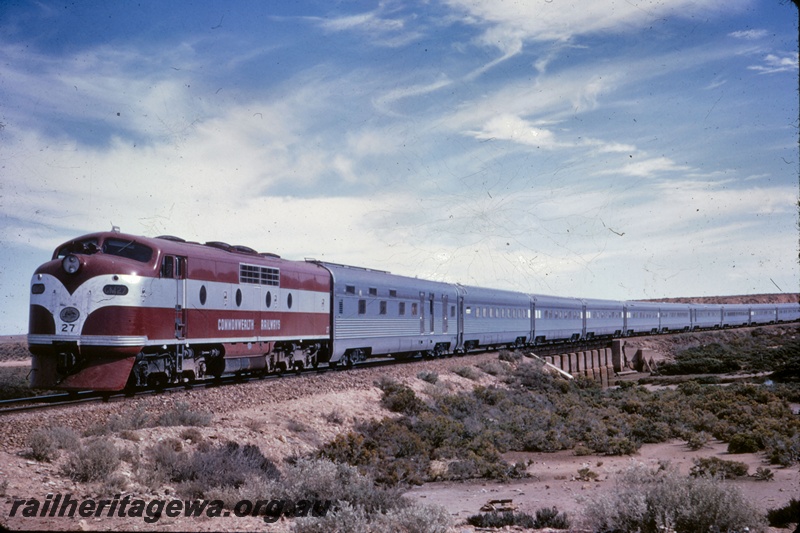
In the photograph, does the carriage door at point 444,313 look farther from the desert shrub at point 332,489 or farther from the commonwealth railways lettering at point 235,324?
the desert shrub at point 332,489

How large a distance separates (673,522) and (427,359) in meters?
22.0

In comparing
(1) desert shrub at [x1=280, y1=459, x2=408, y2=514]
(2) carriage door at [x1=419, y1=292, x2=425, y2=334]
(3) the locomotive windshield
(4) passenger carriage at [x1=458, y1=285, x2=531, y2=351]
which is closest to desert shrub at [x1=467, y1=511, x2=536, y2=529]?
(1) desert shrub at [x1=280, y1=459, x2=408, y2=514]

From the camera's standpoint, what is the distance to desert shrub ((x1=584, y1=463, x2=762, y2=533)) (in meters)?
9.21

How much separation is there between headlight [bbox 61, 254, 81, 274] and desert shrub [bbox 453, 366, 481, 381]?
60.4 ft

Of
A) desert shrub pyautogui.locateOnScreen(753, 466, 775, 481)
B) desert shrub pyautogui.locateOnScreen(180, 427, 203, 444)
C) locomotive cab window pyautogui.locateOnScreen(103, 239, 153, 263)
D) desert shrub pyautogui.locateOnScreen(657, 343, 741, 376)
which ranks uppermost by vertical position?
locomotive cab window pyautogui.locateOnScreen(103, 239, 153, 263)

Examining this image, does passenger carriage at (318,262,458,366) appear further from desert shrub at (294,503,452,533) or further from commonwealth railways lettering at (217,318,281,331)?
desert shrub at (294,503,452,533)

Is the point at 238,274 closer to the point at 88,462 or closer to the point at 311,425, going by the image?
the point at 311,425

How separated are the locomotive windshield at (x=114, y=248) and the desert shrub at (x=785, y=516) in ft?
45.0

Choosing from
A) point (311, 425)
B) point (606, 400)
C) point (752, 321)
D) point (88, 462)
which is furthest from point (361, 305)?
point (752, 321)

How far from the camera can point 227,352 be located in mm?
17375

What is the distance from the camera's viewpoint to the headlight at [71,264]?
13336 mm

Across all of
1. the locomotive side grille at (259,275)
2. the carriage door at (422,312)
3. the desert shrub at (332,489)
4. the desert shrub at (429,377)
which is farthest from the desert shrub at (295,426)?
the carriage door at (422,312)

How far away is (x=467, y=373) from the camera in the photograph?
2827cm

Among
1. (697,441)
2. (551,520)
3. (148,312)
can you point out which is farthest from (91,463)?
(697,441)
